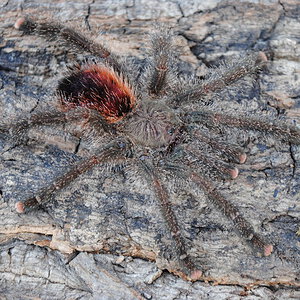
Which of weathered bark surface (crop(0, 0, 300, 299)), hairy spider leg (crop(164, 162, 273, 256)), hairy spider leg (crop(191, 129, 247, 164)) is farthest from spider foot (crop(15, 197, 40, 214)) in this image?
hairy spider leg (crop(191, 129, 247, 164))

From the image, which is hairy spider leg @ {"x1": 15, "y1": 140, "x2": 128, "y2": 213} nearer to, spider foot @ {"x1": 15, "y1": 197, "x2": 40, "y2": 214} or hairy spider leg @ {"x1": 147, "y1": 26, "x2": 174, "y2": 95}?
spider foot @ {"x1": 15, "y1": 197, "x2": 40, "y2": 214}

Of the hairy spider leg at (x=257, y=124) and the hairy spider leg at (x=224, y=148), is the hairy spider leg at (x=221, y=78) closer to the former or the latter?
the hairy spider leg at (x=257, y=124)

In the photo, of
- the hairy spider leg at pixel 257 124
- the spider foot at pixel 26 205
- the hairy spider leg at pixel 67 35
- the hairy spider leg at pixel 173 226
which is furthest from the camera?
the hairy spider leg at pixel 67 35

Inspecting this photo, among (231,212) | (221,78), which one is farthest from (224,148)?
(221,78)

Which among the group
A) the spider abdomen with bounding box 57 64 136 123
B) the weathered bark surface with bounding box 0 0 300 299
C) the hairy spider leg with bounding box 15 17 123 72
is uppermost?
the hairy spider leg with bounding box 15 17 123 72

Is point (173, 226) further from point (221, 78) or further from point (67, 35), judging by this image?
point (67, 35)

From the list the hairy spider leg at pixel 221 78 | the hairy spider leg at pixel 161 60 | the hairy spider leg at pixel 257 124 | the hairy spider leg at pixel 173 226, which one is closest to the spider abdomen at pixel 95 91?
the hairy spider leg at pixel 161 60
